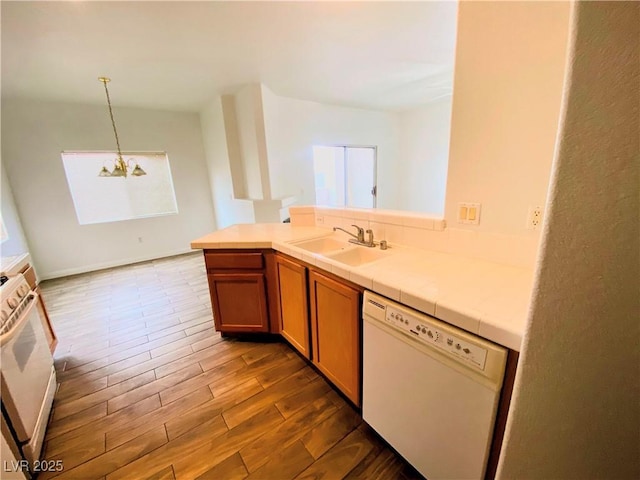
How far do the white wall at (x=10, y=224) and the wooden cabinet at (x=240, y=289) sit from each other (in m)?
3.26

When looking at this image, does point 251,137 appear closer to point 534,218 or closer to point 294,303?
point 294,303

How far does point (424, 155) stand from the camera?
5.40 metres

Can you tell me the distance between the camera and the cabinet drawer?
1.95 m

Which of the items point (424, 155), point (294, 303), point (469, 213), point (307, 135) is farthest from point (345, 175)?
point (469, 213)

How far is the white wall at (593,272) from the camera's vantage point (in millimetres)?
343

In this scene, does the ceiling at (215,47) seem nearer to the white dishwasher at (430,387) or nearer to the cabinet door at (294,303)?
the cabinet door at (294,303)

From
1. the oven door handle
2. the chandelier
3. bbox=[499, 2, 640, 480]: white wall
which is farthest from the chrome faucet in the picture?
the chandelier

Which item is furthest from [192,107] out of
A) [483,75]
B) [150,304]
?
[483,75]

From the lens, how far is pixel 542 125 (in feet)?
3.60

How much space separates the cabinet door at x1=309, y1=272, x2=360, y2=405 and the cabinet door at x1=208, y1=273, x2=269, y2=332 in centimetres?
57

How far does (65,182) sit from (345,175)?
15.2 ft

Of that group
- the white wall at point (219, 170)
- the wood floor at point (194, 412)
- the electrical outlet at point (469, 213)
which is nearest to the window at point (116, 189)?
the white wall at point (219, 170)

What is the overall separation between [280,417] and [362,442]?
49cm

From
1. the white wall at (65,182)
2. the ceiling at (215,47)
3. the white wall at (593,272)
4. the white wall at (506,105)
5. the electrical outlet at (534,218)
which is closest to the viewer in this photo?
the white wall at (593,272)
